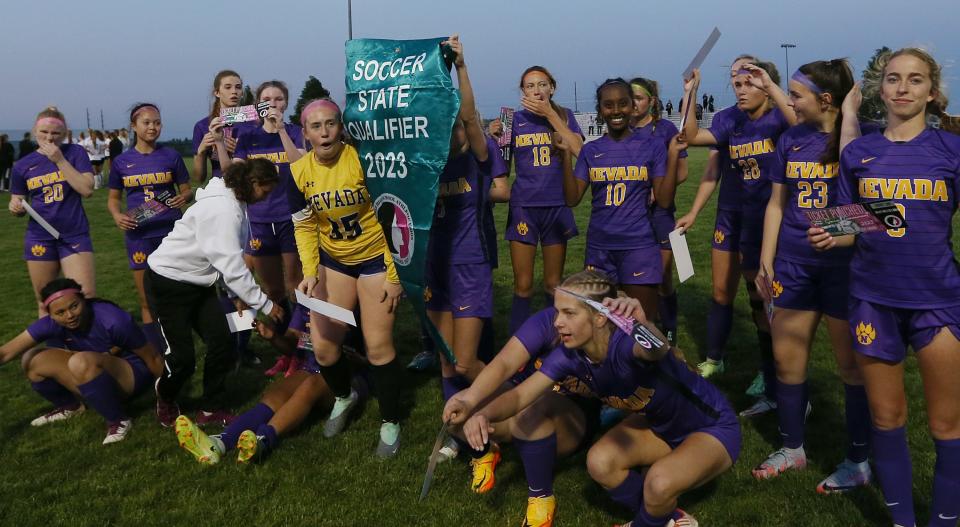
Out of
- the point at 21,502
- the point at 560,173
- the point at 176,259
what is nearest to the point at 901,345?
the point at 560,173

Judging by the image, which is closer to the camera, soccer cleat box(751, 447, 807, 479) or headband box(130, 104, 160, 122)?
soccer cleat box(751, 447, 807, 479)

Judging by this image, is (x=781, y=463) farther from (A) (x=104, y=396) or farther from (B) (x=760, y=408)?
(A) (x=104, y=396)

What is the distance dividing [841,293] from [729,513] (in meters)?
1.31

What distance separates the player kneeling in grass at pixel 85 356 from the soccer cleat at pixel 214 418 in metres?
0.46

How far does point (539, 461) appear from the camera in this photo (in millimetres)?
3949

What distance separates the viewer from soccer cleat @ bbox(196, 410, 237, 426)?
5.50m

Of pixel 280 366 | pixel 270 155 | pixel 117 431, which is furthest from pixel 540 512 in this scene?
pixel 270 155

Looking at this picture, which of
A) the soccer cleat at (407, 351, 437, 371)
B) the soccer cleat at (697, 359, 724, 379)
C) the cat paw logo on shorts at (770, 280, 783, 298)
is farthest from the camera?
the soccer cleat at (407, 351, 437, 371)

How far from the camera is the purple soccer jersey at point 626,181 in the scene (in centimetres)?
550

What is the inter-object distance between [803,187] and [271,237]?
4419 millimetres

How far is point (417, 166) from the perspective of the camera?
163 inches

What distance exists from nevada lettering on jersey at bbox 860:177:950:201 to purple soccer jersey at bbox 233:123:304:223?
4.71m

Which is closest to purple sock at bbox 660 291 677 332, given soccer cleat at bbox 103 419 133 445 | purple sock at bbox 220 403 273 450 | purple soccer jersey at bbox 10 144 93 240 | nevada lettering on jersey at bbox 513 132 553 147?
nevada lettering on jersey at bbox 513 132 553 147

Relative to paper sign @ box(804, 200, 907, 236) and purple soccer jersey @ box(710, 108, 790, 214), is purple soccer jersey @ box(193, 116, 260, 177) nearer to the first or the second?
purple soccer jersey @ box(710, 108, 790, 214)
